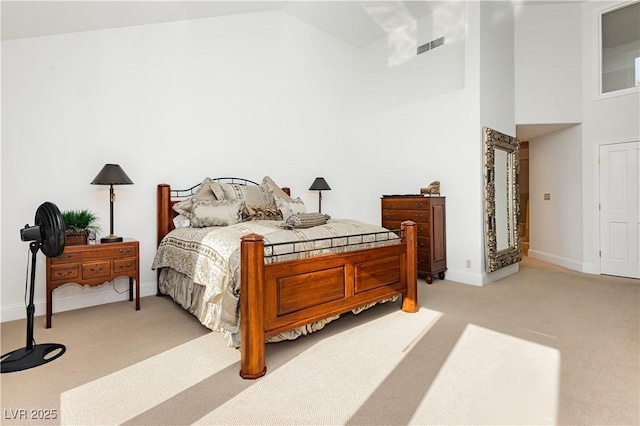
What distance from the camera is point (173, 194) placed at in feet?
12.8

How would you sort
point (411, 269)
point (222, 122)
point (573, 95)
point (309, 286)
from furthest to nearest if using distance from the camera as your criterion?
point (573, 95), point (222, 122), point (411, 269), point (309, 286)

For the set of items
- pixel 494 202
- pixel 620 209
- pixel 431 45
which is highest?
pixel 431 45

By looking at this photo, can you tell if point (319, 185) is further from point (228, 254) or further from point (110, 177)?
point (228, 254)

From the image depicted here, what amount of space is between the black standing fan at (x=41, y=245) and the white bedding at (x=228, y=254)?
0.92 meters

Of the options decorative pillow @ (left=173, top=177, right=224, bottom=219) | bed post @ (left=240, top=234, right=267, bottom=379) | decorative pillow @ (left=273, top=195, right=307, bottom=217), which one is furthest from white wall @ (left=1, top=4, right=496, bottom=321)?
bed post @ (left=240, top=234, right=267, bottom=379)

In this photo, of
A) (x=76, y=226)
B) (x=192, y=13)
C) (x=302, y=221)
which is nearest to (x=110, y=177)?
(x=76, y=226)

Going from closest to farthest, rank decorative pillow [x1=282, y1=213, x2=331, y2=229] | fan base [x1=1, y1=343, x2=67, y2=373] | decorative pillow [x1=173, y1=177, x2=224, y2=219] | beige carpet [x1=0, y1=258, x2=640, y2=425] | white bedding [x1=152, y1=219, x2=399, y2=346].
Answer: beige carpet [x1=0, y1=258, x2=640, y2=425]
fan base [x1=1, y1=343, x2=67, y2=373]
white bedding [x1=152, y1=219, x2=399, y2=346]
decorative pillow [x1=282, y1=213, x2=331, y2=229]
decorative pillow [x1=173, y1=177, x2=224, y2=219]

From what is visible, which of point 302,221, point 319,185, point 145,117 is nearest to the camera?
point 302,221

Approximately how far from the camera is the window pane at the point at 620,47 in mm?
4512

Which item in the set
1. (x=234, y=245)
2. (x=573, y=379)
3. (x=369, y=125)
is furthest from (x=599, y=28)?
(x=234, y=245)

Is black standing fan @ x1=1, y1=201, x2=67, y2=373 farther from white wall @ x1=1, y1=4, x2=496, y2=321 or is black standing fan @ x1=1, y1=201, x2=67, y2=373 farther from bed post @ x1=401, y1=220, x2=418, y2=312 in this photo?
bed post @ x1=401, y1=220, x2=418, y2=312

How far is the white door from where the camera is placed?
14.7 feet

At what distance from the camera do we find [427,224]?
4.15 meters

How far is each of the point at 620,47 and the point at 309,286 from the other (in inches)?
223
